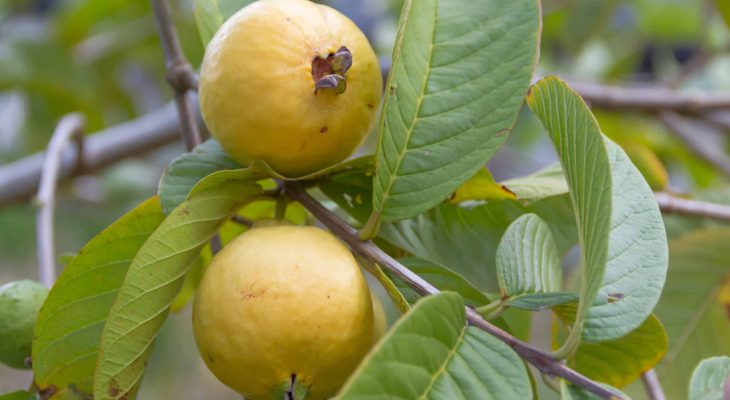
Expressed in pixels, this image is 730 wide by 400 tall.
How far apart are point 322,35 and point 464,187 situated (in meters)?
0.22

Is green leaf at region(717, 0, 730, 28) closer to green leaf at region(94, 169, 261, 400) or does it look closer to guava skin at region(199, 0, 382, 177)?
guava skin at region(199, 0, 382, 177)

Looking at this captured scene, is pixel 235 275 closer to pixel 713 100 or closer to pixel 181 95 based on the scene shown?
Answer: pixel 181 95

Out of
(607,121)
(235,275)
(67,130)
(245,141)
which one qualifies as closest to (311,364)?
(235,275)

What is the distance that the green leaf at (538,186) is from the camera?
2.72 ft

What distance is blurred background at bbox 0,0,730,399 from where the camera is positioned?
202 cm

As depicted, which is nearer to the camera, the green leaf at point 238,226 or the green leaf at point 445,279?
the green leaf at point 445,279

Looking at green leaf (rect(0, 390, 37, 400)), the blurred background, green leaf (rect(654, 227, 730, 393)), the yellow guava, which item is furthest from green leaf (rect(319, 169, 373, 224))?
the blurred background

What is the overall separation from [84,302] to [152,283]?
0.13 m

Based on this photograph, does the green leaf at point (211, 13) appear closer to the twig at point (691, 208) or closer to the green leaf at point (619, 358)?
the green leaf at point (619, 358)

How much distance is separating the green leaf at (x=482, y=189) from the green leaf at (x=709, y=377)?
25cm

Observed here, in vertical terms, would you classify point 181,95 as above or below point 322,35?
below

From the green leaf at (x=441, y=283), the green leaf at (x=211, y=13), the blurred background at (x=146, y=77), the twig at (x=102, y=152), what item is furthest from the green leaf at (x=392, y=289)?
the twig at (x=102, y=152)

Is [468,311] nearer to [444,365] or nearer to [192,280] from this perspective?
[444,365]

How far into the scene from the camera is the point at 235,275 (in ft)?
2.11
